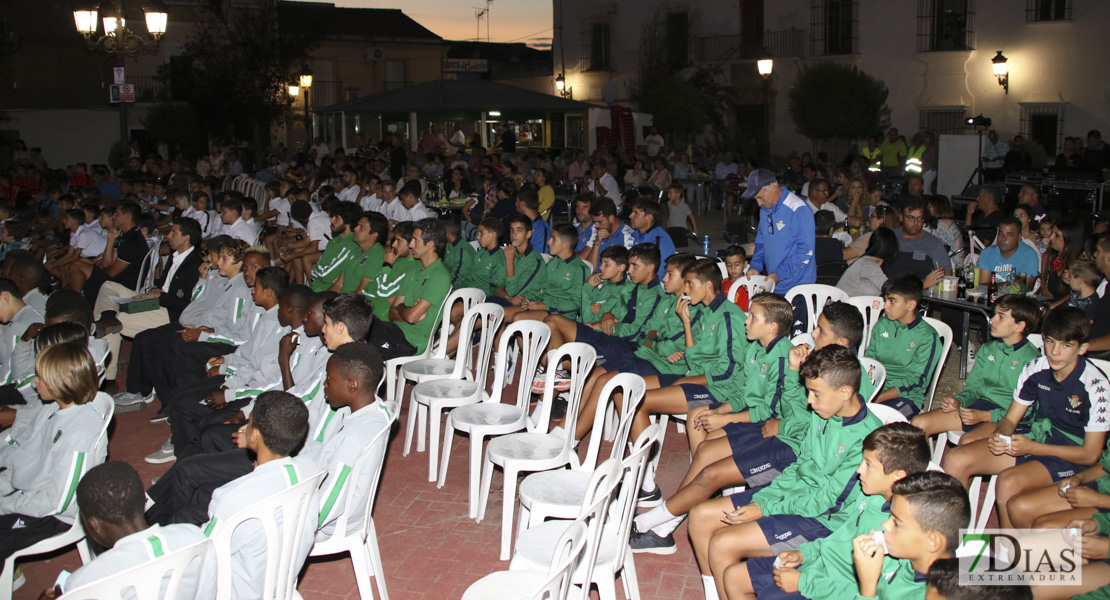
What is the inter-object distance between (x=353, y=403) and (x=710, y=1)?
79.2 ft

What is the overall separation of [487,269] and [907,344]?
3.40 m

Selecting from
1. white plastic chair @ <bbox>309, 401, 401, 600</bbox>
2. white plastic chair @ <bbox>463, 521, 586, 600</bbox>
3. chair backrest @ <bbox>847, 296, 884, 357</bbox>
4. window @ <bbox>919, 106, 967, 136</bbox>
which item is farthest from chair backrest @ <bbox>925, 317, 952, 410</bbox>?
window @ <bbox>919, 106, 967, 136</bbox>

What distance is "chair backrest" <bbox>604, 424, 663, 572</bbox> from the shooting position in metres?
3.23

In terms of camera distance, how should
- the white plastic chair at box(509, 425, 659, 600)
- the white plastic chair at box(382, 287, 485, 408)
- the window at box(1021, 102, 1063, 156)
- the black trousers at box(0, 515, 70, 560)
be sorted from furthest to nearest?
the window at box(1021, 102, 1063, 156)
the white plastic chair at box(382, 287, 485, 408)
the black trousers at box(0, 515, 70, 560)
the white plastic chair at box(509, 425, 659, 600)

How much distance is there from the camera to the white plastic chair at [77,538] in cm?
357

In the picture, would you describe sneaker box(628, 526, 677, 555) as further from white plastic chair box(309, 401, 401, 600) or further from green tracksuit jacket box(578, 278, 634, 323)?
green tracksuit jacket box(578, 278, 634, 323)

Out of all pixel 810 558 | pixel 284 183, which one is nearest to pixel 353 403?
pixel 810 558

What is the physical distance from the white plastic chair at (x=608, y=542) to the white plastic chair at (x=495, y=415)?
111 centimetres

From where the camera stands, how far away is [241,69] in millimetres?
23531

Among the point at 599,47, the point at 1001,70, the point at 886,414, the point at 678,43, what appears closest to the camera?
the point at 886,414

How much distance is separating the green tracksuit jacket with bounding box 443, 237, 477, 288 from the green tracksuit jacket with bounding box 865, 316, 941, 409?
350cm

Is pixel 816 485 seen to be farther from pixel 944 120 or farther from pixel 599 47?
pixel 599 47

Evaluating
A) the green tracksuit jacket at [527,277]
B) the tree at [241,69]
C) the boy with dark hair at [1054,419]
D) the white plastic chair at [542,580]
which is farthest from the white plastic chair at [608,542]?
the tree at [241,69]

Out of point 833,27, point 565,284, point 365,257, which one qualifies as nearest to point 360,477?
point 565,284
